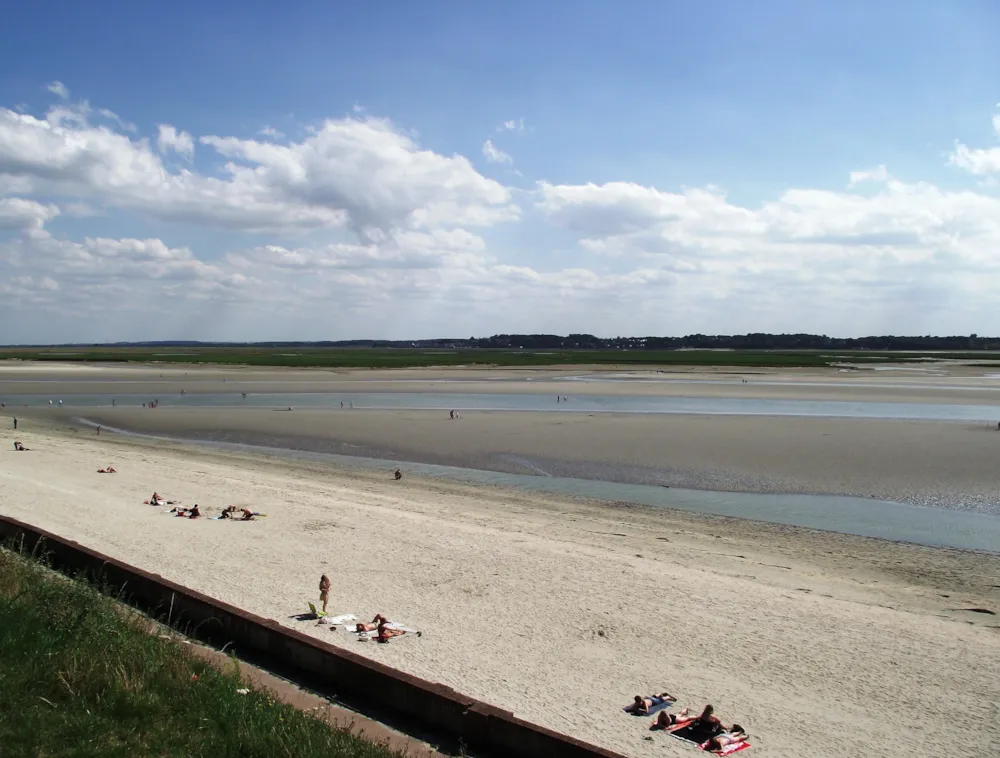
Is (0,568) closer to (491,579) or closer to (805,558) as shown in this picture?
(491,579)

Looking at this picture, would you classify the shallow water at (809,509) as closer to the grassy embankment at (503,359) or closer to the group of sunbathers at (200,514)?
the group of sunbathers at (200,514)

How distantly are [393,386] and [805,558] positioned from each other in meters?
44.7

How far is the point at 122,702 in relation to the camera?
5.41m

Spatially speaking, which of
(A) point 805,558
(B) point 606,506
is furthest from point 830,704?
(B) point 606,506

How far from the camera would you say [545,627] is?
8.57 metres

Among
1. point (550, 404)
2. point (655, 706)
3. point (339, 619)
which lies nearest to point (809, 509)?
point (655, 706)

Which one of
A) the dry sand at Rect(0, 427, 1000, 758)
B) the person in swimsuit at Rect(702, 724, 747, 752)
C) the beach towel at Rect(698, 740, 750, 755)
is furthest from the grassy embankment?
the beach towel at Rect(698, 740, 750, 755)

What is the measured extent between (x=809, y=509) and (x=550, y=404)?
24.0m

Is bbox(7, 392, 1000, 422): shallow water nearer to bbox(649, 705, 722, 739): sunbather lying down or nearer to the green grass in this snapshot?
bbox(649, 705, 722, 739): sunbather lying down

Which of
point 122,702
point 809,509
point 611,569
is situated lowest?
point 809,509

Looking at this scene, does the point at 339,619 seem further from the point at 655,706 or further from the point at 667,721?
the point at 667,721

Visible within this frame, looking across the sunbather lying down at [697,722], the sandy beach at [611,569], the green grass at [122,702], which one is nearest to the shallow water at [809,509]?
the sandy beach at [611,569]

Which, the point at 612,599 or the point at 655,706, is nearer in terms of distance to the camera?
the point at 655,706

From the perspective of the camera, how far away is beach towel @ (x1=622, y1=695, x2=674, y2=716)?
6421 mm
